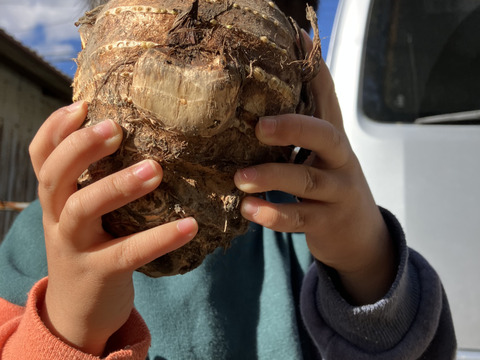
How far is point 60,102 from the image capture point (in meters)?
6.73

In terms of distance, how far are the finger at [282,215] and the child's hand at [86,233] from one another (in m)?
0.13

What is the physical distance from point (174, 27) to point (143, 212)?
1.13 feet

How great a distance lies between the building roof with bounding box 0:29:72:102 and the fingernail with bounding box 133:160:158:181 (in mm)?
4758

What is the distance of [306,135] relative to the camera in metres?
0.84

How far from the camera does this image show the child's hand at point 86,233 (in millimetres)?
756

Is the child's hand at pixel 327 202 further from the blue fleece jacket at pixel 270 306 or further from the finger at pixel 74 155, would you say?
the finger at pixel 74 155

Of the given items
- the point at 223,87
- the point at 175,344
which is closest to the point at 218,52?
the point at 223,87

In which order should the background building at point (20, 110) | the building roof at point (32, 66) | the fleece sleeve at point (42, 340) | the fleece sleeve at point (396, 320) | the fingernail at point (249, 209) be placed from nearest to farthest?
the fingernail at point (249, 209) < the fleece sleeve at point (42, 340) < the fleece sleeve at point (396, 320) < the building roof at point (32, 66) < the background building at point (20, 110)

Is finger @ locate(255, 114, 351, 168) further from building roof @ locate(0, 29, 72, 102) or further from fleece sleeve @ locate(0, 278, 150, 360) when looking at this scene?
building roof @ locate(0, 29, 72, 102)

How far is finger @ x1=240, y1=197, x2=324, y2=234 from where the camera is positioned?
85 cm

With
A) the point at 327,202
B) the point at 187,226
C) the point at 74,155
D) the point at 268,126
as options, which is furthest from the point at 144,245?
the point at 327,202

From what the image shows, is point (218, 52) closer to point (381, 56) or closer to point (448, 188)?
point (448, 188)

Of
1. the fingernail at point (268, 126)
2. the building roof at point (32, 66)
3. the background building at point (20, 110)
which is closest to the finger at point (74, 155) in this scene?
the fingernail at point (268, 126)

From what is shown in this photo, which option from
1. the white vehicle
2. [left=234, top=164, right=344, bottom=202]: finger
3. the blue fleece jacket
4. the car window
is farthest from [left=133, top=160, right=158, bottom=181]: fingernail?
the car window
